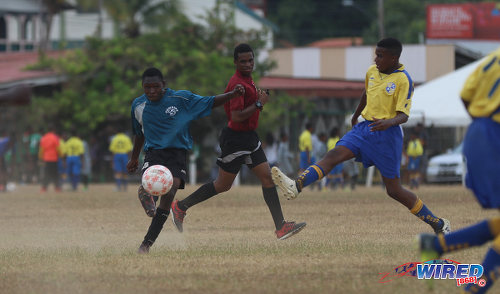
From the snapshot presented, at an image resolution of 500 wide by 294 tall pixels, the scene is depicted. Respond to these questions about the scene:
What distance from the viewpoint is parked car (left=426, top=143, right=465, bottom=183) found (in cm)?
2802

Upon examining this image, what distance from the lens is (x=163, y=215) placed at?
9172 millimetres

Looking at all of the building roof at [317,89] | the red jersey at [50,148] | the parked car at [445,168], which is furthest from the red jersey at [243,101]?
the building roof at [317,89]

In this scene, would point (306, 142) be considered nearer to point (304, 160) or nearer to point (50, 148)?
point (304, 160)

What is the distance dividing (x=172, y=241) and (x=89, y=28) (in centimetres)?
4344

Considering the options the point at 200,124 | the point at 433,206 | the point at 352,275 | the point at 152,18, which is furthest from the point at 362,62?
the point at 352,275

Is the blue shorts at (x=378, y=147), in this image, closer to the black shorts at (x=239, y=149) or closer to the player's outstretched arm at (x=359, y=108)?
the player's outstretched arm at (x=359, y=108)

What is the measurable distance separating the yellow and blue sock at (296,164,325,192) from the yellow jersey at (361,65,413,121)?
72cm

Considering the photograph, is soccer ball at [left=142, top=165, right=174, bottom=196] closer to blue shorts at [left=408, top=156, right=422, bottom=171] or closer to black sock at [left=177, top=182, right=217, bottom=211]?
black sock at [left=177, top=182, right=217, bottom=211]

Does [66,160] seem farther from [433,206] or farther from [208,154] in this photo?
[433,206]

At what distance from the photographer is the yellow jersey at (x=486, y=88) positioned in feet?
19.1

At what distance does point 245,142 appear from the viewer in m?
9.84

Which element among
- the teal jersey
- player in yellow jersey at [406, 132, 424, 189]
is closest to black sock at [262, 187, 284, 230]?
the teal jersey

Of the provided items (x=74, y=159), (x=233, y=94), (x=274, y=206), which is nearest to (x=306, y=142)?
(x=74, y=159)

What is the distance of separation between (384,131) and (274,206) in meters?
1.57
